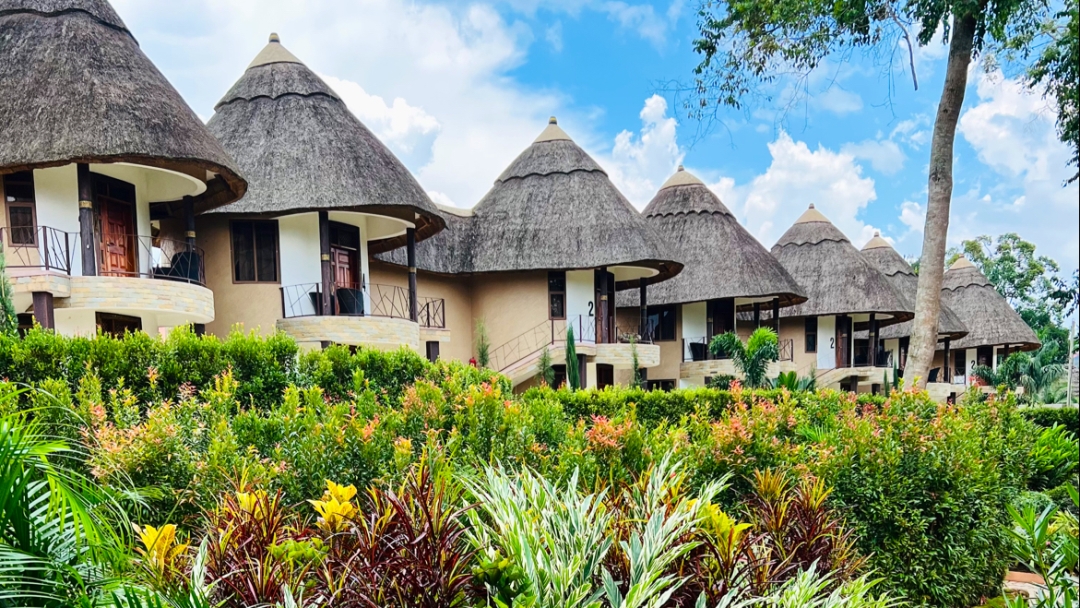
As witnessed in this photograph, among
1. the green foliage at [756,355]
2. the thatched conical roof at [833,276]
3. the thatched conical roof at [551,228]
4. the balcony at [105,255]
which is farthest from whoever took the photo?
the thatched conical roof at [833,276]

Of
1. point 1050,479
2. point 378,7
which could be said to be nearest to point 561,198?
point 378,7

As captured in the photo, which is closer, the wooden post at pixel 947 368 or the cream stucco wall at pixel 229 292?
the cream stucco wall at pixel 229 292

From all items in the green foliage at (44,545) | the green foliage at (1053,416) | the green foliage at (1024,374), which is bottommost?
the green foliage at (1024,374)

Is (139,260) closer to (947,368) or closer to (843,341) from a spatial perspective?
(843,341)

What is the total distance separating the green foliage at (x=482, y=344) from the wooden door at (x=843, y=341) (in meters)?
15.1

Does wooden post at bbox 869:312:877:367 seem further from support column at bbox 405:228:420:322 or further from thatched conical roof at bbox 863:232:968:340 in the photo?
support column at bbox 405:228:420:322

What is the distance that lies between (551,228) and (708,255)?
21.9 ft

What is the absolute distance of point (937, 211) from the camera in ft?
39.7

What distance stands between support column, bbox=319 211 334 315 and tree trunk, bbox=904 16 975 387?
1058 centimetres

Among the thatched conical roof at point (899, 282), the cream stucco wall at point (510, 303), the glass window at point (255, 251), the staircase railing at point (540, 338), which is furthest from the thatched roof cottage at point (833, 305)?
the glass window at point (255, 251)

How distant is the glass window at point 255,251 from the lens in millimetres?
14812

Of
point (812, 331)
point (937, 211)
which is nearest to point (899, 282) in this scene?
point (812, 331)

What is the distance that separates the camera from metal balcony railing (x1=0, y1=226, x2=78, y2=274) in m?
11.2

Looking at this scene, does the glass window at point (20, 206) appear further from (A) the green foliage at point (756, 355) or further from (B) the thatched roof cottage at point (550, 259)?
A: (A) the green foliage at point (756, 355)
